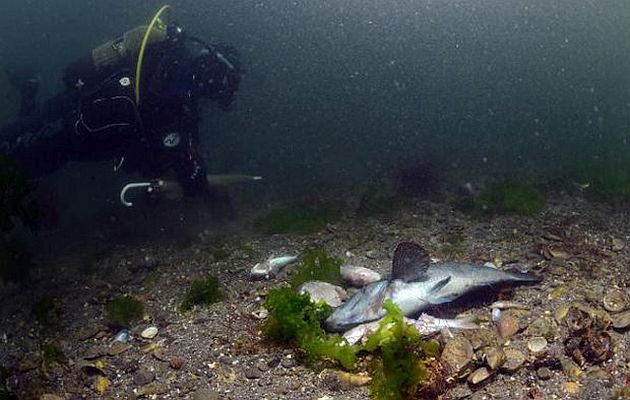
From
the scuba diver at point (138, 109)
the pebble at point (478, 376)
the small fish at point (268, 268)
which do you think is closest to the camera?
the pebble at point (478, 376)

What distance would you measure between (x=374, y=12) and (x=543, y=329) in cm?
10353

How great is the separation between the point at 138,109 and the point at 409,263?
206 inches

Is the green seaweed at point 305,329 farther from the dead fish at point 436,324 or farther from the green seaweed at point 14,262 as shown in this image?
the green seaweed at point 14,262

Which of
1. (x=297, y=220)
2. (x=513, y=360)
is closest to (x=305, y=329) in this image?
(x=513, y=360)

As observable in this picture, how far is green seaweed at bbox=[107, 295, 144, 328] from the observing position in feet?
→ 19.5

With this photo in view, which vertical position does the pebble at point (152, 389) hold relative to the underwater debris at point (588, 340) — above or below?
below

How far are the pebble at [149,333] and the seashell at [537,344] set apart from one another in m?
4.04

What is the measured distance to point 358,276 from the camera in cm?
593

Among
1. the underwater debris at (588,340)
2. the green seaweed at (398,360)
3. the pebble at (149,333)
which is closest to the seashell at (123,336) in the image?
the pebble at (149,333)

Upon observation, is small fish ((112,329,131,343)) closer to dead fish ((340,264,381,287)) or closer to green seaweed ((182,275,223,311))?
green seaweed ((182,275,223,311))

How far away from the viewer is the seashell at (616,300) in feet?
16.2

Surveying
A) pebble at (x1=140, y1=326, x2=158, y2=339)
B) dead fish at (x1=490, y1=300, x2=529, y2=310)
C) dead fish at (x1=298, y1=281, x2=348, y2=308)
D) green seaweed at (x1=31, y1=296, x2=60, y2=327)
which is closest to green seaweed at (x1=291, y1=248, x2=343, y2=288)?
dead fish at (x1=298, y1=281, x2=348, y2=308)

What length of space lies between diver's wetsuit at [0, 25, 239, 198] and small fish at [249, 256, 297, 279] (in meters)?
2.30

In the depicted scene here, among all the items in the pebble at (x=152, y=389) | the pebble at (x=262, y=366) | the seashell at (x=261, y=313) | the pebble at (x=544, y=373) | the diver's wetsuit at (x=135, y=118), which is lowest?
the seashell at (x=261, y=313)
